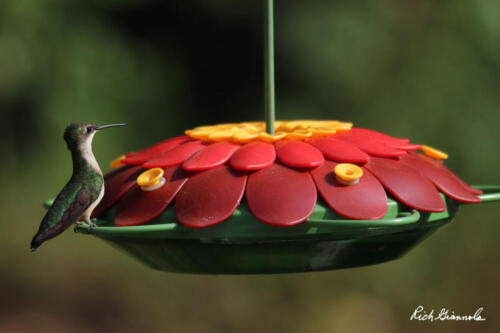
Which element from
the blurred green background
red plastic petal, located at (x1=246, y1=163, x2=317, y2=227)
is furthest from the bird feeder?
the blurred green background

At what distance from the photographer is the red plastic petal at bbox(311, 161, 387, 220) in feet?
5.26

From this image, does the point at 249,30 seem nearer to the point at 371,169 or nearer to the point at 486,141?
the point at 486,141

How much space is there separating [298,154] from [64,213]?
65 cm

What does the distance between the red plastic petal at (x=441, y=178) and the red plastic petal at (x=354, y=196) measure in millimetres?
218

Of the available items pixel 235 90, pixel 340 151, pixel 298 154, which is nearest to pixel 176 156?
pixel 298 154

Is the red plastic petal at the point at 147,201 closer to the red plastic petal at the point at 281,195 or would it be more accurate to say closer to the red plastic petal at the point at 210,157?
the red plastic petal at the point at 210,157

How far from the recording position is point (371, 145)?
1913mm

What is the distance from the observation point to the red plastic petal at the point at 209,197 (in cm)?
161

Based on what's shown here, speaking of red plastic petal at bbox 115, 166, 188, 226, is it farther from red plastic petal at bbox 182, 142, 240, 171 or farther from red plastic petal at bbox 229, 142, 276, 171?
red plastic petal at bbox 229, 142, 276, 171

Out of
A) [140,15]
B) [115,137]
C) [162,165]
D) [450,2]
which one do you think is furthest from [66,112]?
[162,165]

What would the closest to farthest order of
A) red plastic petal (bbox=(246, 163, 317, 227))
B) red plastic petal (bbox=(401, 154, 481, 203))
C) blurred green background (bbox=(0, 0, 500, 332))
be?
Result: red plastic petal (bbox=(246, 163, 317, 227))
red plastic petal (bbox=(401, 154, 481, 203))
blurred green background (bbox=(0, 0, 500, 332))

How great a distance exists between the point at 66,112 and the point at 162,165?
132 inches

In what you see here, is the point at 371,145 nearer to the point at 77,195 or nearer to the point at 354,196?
the point at 354,196

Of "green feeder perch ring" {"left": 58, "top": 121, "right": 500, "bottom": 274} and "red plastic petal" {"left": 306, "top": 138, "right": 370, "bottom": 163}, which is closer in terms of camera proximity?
"green feeder perch ring" {"left": 58, "top": 121, "right": 500, "bottom": 274}
